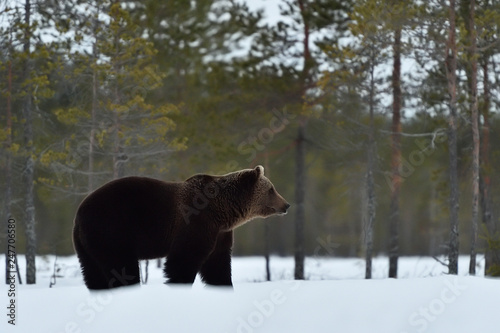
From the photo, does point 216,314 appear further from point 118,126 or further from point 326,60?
point 326,60

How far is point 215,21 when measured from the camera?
2436 centimetres

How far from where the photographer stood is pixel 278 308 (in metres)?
6.07

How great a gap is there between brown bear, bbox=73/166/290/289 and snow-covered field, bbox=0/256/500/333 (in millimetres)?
295

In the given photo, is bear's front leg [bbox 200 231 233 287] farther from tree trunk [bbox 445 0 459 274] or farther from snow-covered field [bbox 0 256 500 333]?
tree trunk [bbox 445 0 459 274]

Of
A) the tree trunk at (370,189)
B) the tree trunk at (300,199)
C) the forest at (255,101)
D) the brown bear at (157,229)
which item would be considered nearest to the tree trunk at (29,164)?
the forest at (255,101)

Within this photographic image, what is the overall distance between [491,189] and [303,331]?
15.4 m

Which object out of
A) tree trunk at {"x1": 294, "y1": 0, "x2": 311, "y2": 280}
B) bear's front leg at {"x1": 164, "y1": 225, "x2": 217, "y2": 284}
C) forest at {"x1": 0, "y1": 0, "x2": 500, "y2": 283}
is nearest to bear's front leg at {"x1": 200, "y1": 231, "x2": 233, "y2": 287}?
bear's front leg at {"x1": 164, "y1": 225, "x2": 217, "y2": 284}

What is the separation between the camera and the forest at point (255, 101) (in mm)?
15078

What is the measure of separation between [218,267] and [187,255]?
583mm

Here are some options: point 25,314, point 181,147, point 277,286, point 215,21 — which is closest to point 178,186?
point 277,286

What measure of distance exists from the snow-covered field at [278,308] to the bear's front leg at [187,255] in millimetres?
185

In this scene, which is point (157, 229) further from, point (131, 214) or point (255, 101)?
point (255, 101)

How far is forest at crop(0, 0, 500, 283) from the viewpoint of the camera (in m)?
15.1

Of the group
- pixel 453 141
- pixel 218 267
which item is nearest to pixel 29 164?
pixel 453 141
